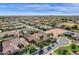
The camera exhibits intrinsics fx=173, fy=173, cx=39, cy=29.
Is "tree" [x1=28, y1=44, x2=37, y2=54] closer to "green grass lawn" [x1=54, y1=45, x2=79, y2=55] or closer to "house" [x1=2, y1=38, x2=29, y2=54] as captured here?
"house" [x1=2, y1=38, x2=29, y2=54]

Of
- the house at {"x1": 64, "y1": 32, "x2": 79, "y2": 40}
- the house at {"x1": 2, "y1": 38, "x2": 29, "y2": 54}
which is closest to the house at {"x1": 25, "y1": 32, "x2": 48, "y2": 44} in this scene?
→ the house at {"x1": 2, "y1": 38, "x2": 29, "y2": 54}

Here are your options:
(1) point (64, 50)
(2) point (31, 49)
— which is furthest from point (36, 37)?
(1) point (64, 50)

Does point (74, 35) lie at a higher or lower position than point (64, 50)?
higher

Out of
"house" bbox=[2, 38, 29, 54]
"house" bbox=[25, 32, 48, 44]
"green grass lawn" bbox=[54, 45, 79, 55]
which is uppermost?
"house" bbox=[25, 32, 48, 44]

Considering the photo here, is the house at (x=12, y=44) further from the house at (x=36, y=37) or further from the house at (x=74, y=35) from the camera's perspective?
the house at (x=74, y=35)

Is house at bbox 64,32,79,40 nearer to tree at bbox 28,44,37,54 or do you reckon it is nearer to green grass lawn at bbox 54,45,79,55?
green grass lawn at bbox 54,45,79,55

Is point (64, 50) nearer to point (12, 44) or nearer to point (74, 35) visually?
point (74, 35)

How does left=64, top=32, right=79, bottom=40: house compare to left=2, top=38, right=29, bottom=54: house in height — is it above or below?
above

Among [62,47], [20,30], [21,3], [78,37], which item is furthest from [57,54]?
[21,3]
